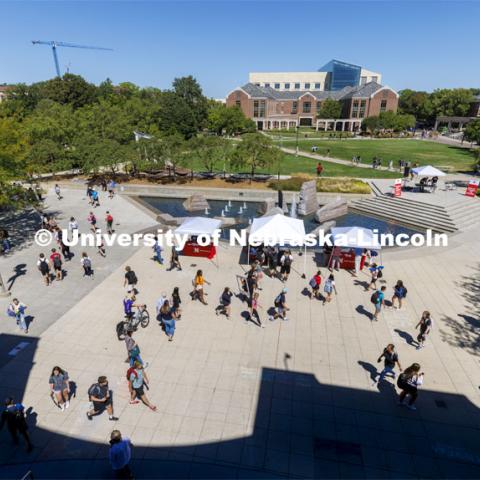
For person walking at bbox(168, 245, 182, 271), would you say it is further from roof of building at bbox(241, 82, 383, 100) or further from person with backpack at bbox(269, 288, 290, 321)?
roof of building at bbox(241, 82, 383, 100)

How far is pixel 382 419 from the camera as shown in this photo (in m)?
8.34

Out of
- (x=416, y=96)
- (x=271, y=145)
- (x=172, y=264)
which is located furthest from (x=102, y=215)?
(x=416, y=96)

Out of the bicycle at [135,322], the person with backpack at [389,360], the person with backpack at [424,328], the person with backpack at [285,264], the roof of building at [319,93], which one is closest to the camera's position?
the person with backpack at [389,360]

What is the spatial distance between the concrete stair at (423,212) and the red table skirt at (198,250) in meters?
15.1

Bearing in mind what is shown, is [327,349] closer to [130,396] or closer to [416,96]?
[130,396]

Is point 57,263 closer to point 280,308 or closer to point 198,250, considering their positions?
point 198,250

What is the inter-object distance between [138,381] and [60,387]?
194 centimetres

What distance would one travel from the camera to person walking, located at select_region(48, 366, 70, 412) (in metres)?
8.18

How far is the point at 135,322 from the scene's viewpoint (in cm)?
1157

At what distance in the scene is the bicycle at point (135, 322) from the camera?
10.8 m

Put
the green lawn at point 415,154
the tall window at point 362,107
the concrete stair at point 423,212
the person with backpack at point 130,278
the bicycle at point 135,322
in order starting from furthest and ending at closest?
the tall window at point 362,107, the green lawn at point 415,154, the concrete stair at point 423,212, the person with backpack at point 130,278, the bicycle at point 135,322

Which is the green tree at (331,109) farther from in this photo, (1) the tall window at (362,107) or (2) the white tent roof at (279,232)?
(2) the white tent roof at (279,232)

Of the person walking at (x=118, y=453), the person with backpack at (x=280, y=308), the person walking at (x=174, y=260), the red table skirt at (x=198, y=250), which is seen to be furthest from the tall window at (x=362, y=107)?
the person walking at (x=118, y=453)

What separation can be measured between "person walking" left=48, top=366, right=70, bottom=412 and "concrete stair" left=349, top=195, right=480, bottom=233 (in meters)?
22.9
